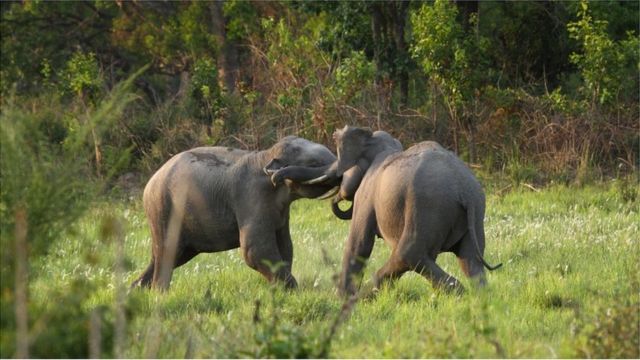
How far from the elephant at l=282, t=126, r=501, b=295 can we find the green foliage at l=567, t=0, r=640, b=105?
29.2 ft

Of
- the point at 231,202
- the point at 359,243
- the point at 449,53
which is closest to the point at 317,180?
the point at 359,243

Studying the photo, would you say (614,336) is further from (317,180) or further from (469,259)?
(317,180)

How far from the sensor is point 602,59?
18.1m

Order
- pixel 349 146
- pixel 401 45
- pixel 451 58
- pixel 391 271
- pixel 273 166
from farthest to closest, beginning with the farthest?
pixel 401 45 < pixel 451 58 < pixel 273 166 < pixel 349 146 < pixel 391 271

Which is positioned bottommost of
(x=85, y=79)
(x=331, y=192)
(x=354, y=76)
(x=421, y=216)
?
(x=85, y=79)

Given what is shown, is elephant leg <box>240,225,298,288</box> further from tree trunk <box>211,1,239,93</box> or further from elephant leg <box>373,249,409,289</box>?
tree trunk <box>211,1,239,93</box>

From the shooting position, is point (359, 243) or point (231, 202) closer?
point (359, 243)

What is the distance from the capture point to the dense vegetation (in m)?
6.97

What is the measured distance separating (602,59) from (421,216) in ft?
31.7

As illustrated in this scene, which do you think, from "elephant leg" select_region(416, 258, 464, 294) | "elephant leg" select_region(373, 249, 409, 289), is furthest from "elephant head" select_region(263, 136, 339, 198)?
"elephant leg" select_region(416, 258, 464, 294)

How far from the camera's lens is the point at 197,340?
7.55 metres

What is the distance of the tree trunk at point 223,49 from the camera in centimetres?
2462

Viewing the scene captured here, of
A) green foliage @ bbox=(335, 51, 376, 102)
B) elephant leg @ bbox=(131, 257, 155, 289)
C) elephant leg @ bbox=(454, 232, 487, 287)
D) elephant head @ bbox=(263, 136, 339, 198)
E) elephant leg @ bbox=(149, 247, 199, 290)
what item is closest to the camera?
elephant leg @ bbox=(454, 232, 487, 287)

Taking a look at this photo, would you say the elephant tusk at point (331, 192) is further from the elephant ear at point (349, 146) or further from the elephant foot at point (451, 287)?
the elephant foot at point (451, 287)
